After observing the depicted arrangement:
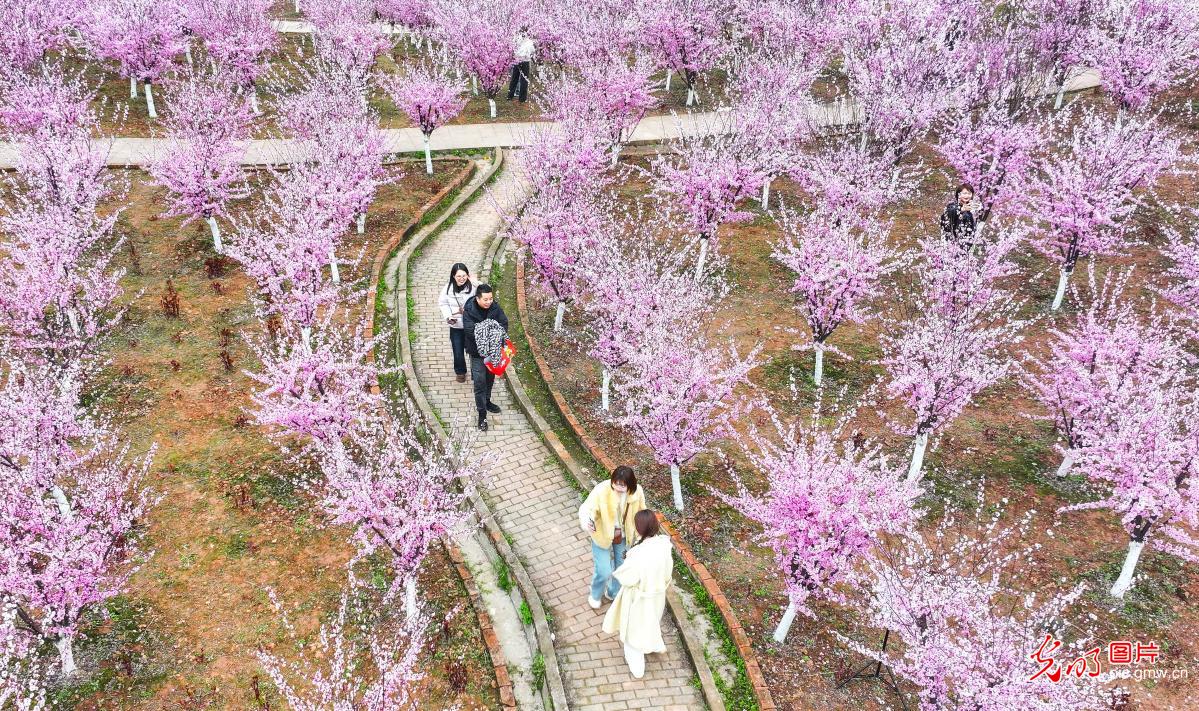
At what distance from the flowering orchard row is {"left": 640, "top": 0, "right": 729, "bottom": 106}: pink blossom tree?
8.64ft

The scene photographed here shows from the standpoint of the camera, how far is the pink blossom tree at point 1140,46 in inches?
807

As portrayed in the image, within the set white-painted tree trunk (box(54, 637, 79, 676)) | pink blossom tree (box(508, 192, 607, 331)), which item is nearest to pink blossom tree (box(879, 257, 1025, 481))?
pink blossom tree (box(508, 192, 607, 331))

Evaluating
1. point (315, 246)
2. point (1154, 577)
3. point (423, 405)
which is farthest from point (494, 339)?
point (1154, 577)

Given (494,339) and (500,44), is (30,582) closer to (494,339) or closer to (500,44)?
(494,339)

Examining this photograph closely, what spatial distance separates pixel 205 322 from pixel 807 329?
40.7ft

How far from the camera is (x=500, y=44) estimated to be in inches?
987

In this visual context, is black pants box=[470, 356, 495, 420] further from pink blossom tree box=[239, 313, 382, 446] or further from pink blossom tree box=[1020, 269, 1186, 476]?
pink blossom tree box=[1020, 269, 1186, 476]

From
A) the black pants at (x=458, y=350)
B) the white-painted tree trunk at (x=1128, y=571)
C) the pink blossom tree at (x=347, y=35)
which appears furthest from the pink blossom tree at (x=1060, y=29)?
the pink blossom tree at (x=347, y=35)

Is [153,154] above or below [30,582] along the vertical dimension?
above

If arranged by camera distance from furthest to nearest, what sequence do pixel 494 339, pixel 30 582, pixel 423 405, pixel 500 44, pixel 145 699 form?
pixel 500 44 → pixel 423 405 → pixel 494 339 → pixel 145 699 → pixel 30 582

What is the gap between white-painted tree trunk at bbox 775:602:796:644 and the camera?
30.0ft

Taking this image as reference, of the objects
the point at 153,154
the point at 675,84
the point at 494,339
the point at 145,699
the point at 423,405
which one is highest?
the point at 675,84

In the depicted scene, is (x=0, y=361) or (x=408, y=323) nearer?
(x=0, y=361)

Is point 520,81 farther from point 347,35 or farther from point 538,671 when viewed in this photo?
point 538,671
